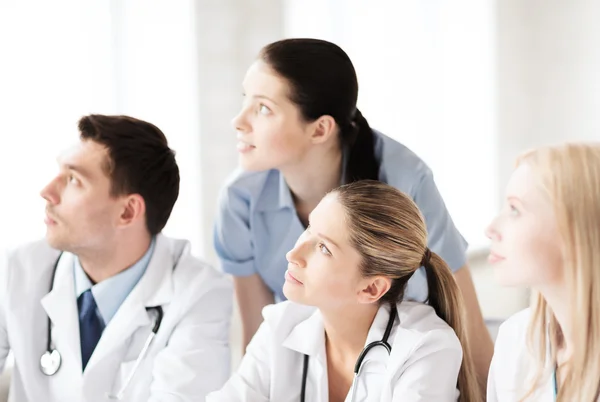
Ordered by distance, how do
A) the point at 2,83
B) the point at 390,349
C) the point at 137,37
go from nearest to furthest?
the point at 390,349
the point at 2,83
the point at 137,37

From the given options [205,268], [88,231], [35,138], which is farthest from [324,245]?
[35,138]

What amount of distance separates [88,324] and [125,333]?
0.42 ft

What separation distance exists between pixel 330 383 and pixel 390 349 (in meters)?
0.19

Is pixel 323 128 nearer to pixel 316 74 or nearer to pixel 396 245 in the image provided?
pixel 316 74

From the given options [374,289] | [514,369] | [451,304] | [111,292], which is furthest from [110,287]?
[514,369]

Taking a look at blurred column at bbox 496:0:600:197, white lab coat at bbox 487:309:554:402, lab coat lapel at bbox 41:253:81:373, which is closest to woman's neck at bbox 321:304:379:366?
→ white lab coat at bbox 487:309:554:402

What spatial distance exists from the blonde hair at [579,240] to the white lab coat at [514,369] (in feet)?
0.21

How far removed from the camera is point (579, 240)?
1574mm

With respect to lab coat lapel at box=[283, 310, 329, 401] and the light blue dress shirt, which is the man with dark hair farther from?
lab coat lapel at box=[283, 310, 329, 401]

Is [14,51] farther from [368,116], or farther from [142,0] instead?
[368,116]

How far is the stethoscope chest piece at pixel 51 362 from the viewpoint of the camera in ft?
7.22

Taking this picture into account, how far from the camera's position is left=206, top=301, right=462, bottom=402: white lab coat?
1874mm

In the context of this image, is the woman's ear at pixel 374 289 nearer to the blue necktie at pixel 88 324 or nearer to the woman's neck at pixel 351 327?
the woman's neck at pixel 351 327

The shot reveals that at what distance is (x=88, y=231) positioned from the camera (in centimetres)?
220
